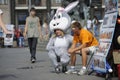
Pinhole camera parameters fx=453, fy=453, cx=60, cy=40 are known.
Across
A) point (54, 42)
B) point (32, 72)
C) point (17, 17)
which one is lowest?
point (17, 17)

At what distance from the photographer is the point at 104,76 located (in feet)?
33.7

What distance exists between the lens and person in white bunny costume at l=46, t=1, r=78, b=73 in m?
11.1

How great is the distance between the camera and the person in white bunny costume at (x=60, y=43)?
11.1 meters

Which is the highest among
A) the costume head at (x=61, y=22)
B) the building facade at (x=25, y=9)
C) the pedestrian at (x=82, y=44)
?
the costume head at (x=61, y=22)

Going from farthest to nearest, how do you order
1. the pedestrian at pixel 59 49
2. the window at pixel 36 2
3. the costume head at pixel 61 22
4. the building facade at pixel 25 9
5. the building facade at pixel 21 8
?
the window at pixel 36 2
the building facade at pixel 25 9
the building facade at pixel 21 8
the costume head at pixel 61 22
the pedestrian at pixel 59 49

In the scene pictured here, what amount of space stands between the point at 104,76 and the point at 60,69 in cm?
179

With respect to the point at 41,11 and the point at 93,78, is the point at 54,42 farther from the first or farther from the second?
the point at 41,11

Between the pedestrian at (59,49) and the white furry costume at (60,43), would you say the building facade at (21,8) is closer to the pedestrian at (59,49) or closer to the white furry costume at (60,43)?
the white furry costume at (60,43)

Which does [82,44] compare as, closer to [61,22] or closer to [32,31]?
[61,22]

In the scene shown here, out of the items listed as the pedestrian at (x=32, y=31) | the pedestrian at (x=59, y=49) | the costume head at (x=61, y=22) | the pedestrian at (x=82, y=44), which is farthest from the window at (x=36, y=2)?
the pedestrian at (x=82, y=44)

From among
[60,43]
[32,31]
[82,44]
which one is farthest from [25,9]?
[82,44]

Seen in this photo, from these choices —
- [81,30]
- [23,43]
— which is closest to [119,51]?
[81,30]

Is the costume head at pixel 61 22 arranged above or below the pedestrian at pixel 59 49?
above

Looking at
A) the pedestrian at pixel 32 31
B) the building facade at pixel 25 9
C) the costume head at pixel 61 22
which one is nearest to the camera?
the costume head at pixel 61 22
